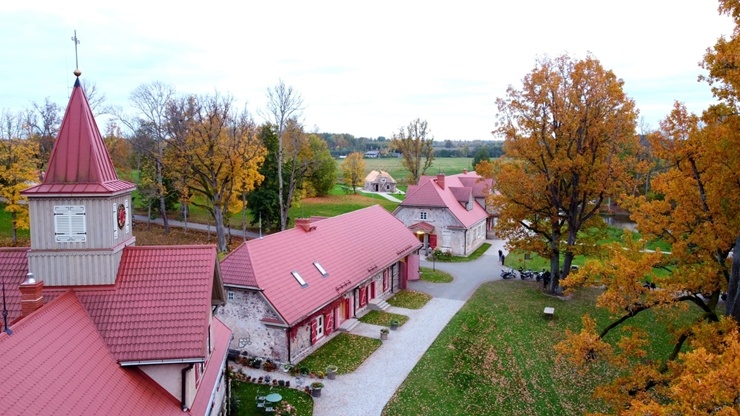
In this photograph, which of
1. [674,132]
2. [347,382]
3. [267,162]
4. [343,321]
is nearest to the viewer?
[674,132]

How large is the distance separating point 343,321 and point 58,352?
1720 centimetres

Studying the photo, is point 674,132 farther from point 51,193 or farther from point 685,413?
point 51,193

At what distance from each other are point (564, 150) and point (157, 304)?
23.6 m

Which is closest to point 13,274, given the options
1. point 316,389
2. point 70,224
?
point 70,224

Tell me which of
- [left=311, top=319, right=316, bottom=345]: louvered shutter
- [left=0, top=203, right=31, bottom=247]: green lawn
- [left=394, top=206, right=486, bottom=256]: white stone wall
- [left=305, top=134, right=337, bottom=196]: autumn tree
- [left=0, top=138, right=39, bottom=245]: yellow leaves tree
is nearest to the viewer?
[left=311, top=319, right=316, bottom=345]: louvered shutter

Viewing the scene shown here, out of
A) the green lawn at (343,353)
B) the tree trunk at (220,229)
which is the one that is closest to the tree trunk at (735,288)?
the green lawn at (343,353)

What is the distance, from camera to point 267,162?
48969 mm

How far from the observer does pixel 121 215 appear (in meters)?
14.7

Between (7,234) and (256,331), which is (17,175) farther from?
(256,331)

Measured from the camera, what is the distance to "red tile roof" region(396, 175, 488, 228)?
4503cm

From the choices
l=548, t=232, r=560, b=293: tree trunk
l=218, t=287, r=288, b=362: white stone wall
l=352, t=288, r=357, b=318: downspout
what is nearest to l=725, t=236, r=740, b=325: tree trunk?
l=218, t=287, r=288, b=362: white stone wall

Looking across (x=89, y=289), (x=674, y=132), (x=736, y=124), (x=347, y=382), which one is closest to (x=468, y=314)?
(x=347, y=382)

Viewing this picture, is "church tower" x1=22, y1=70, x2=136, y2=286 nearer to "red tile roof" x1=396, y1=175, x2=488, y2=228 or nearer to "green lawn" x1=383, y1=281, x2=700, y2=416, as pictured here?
"green lawn" x1=383, y1=281, x2=700, y2=416

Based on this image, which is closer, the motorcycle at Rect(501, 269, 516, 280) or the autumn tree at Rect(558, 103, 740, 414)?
the autumn tree at Rect(558, 103, 740, 414)
